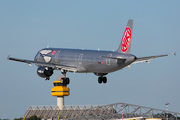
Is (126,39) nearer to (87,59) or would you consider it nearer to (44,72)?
(87,59)

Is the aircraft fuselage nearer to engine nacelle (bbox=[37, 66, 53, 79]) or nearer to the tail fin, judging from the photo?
the tail fin

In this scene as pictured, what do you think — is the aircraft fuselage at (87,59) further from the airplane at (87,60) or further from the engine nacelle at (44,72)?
the engine nacelle at (44,72)

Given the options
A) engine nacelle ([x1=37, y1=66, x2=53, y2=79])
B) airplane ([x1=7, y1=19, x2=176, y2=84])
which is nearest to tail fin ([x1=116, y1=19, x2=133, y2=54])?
airplane ([x1=7, y1=19, x2=176, y2=84])

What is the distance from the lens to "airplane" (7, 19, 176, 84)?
257ft

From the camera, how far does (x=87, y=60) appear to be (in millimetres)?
83938

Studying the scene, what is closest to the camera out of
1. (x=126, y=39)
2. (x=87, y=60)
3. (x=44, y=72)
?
(x=126, y=39)

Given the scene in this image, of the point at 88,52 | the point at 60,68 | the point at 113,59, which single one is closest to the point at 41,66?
the point at 60,68

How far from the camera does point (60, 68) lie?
286ft

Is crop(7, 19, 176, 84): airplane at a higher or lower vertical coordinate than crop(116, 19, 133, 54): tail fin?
lower

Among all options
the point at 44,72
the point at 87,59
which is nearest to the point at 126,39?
the point at 87,59

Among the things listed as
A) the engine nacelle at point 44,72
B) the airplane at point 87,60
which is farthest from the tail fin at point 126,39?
the engine nacelle at point 44,72

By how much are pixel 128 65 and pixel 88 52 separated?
31.7 ft

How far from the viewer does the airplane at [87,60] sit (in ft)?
257

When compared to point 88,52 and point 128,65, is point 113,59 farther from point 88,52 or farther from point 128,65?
point 88,52
